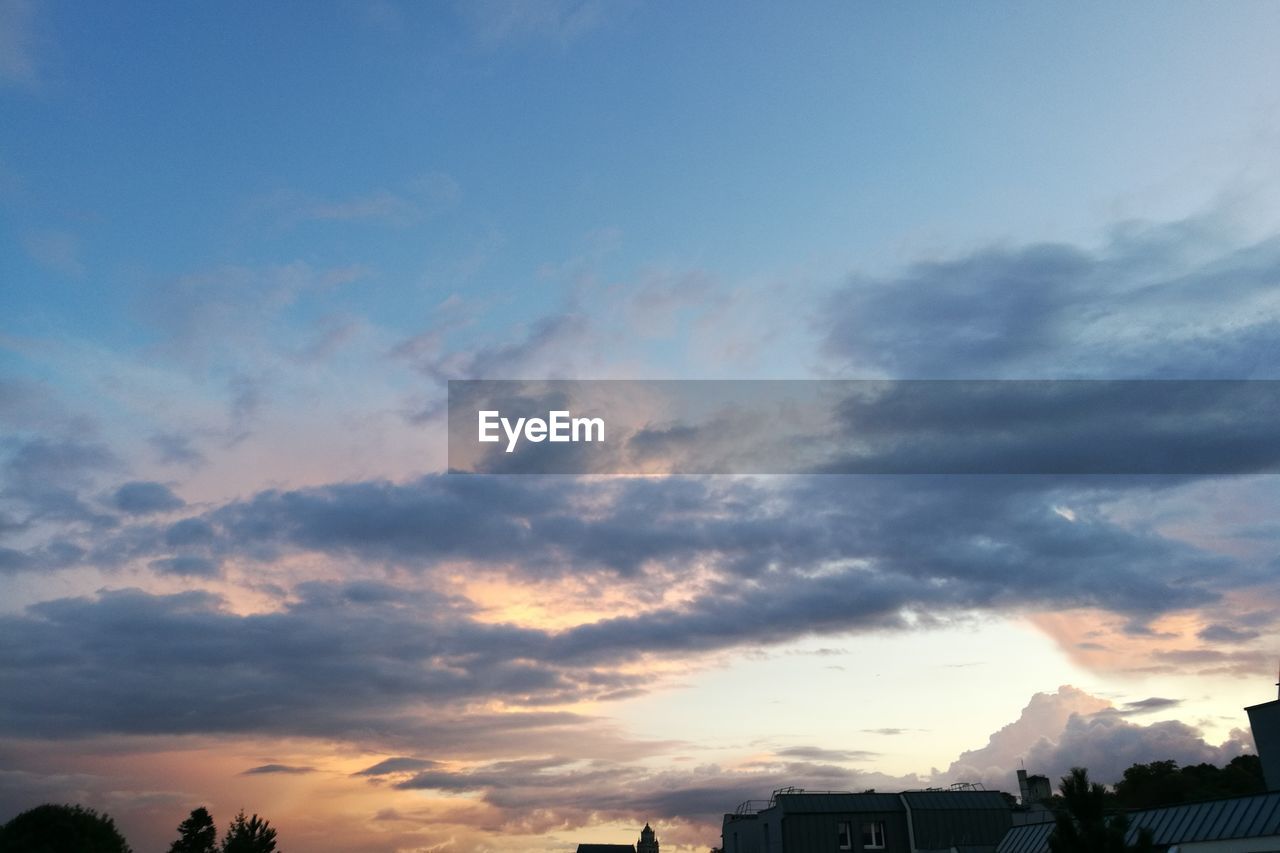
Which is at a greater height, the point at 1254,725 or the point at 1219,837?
the point at 1254,725

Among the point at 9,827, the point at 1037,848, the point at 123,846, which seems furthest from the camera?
the point at 123,846

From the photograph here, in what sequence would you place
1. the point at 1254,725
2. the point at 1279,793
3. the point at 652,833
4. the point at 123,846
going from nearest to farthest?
→ the point at 1279,793 → the point at 1254,725 → the point at 123,846 → the point at 652,833

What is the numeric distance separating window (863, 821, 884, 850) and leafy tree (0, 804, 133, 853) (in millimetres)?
57755

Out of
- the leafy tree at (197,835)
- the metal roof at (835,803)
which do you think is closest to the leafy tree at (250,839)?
the leafy tree at (197,835)

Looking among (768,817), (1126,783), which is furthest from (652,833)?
(768,817)

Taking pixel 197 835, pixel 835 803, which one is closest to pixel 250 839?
pixel 197 835

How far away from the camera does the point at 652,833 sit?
592 ft

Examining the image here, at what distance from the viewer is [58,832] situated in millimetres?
66125

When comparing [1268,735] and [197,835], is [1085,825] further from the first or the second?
[197,835]

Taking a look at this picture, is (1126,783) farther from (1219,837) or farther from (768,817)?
(1219,837)

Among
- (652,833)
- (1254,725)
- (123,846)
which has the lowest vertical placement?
(652,833)

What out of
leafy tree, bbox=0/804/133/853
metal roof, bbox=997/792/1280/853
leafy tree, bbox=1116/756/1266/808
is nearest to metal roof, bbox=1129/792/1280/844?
metal roof, bbox=997/792/1280/853

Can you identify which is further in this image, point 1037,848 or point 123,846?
point 123,846

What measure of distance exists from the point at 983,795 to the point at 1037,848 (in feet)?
87.7
